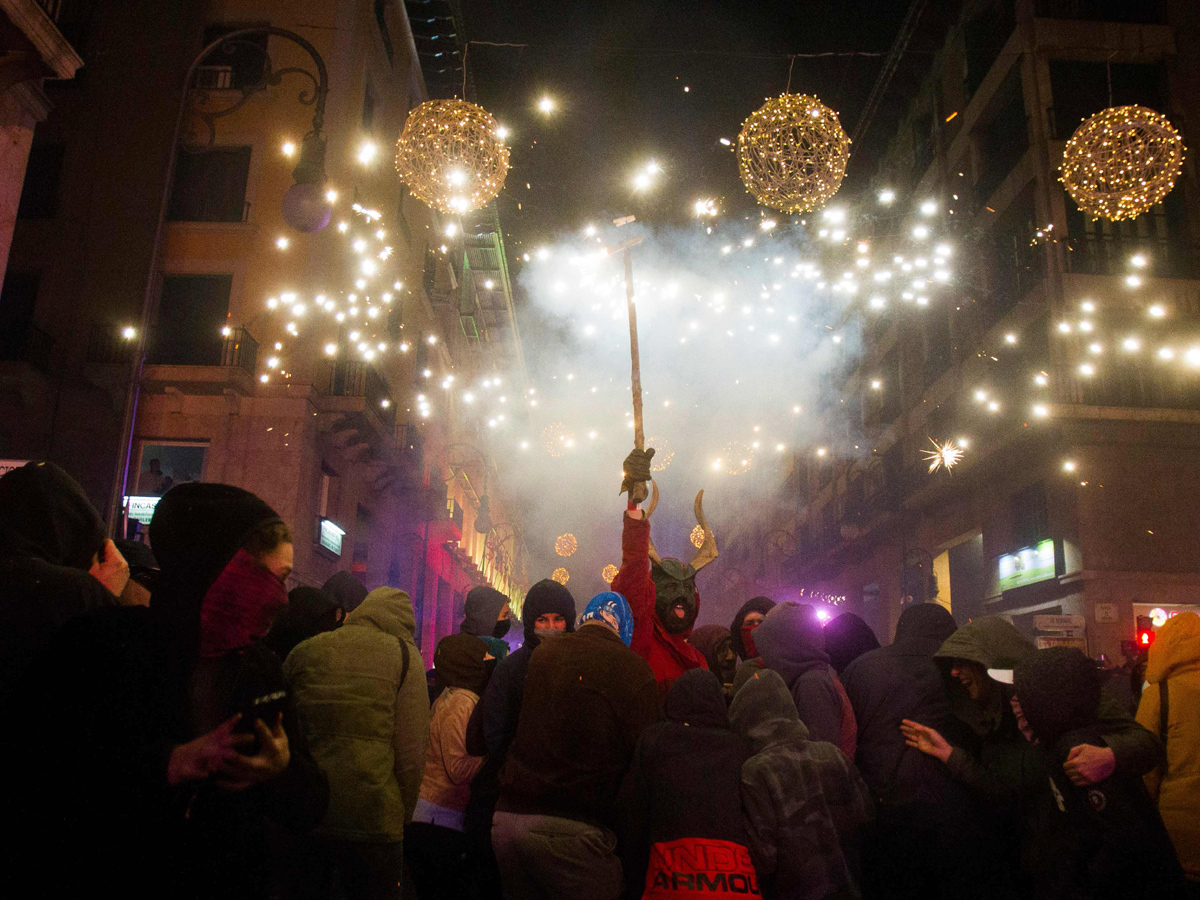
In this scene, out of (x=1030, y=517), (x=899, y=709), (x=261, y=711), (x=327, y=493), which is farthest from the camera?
A: (x=327, y=493)

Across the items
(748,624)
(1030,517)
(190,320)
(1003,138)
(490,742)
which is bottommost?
(490,742)

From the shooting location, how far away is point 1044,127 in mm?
18734

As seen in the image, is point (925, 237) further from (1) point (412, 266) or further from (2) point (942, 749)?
(2) point (942, 749)

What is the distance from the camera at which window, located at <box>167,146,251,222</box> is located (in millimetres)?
18469

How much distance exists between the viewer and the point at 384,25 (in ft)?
73.0

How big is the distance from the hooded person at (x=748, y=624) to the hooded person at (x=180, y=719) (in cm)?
355

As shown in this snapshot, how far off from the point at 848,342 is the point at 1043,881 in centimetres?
3023

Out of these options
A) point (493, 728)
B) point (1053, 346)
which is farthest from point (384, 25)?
point (493, 728)

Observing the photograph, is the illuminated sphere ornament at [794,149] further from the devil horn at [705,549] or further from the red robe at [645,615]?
the red robe at [645,615]

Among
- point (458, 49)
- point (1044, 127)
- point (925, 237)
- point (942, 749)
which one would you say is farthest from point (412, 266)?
point (942, 749)

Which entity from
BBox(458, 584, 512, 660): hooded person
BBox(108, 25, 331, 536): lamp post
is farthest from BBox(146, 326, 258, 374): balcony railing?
BBox(458, 584, 512, 660): hooded person

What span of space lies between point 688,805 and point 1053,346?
17974mm

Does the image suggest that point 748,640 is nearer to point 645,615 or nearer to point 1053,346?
point 645,615

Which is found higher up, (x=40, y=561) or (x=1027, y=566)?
(x=1027, y=566)
